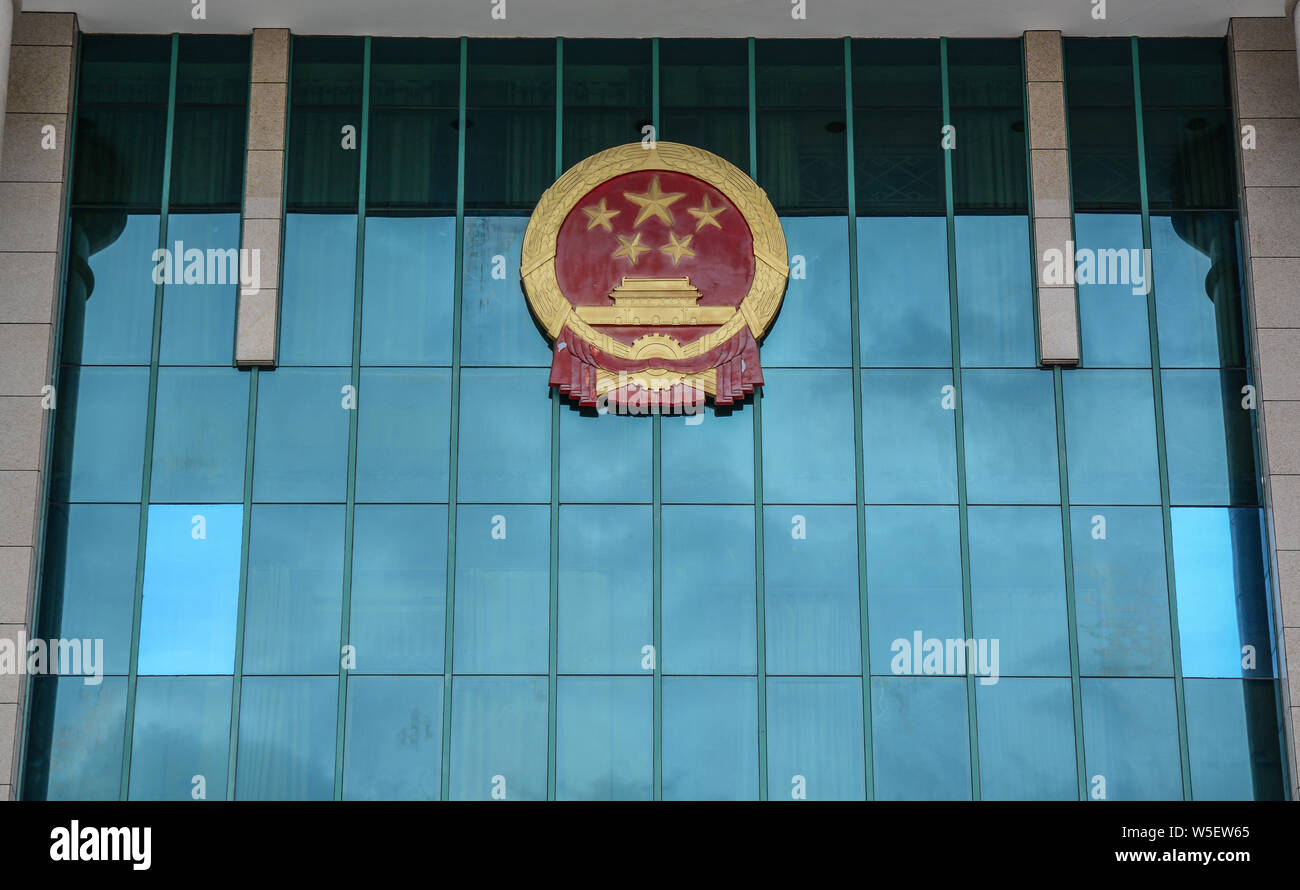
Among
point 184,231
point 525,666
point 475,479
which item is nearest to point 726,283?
point 475,479

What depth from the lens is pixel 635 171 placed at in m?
25.2

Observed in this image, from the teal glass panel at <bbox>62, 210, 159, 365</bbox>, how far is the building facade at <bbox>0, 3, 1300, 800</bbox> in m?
0.06

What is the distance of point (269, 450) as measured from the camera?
23.8 metres

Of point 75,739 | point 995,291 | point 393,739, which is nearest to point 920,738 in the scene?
point 995,291

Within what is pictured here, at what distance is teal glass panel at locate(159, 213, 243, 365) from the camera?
2427 cm

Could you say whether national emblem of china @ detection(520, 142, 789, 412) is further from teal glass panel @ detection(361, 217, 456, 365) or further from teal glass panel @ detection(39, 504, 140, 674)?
teal glass panel @ detection(39, 504, 140, 674)

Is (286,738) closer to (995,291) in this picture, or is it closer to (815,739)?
(815,739)

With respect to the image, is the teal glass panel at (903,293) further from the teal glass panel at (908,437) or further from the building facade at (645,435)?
the teal glass panel at (908,437)

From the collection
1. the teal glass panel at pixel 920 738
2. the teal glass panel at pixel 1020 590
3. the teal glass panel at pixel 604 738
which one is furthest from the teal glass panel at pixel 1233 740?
the teal glass panel at pixel 604 738

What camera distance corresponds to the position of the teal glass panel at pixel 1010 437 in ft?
77.9

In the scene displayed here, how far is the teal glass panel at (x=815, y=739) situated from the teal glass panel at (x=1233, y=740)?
4225 mm

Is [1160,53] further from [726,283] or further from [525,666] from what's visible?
[525,666]
